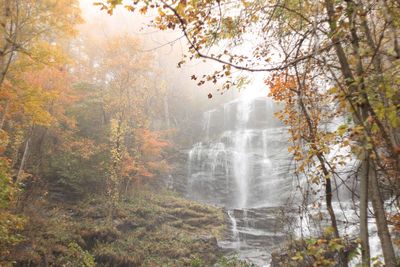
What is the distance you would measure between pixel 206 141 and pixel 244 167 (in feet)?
15.8

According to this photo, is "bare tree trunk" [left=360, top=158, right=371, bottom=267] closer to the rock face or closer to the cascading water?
the cascading water

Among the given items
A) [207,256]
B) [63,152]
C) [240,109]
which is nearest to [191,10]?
[207,256]

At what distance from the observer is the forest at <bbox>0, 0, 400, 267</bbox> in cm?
296

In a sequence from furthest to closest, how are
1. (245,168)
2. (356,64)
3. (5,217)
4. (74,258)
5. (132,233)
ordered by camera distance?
(245,168) < (132,233) < (74,258) < (5,217) < (356,64)

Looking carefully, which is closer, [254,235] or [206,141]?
[254,235]

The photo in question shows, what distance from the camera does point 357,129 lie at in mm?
2488

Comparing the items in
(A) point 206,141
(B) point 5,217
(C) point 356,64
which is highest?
(A) point 206,141

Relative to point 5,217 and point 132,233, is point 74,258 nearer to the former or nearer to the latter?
point 5,217

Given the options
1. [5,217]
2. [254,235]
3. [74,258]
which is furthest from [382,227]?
[254,235]

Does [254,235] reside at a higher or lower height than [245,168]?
lower

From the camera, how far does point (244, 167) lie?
26109 millimetres

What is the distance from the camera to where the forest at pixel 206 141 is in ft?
9.72

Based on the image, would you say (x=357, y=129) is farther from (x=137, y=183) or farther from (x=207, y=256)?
(x=137, y=183)

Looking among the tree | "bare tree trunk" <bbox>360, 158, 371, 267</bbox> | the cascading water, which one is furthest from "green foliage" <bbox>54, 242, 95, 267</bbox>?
"bare tree trunk" <bbox>360, 158, 371, 267</bbox>
